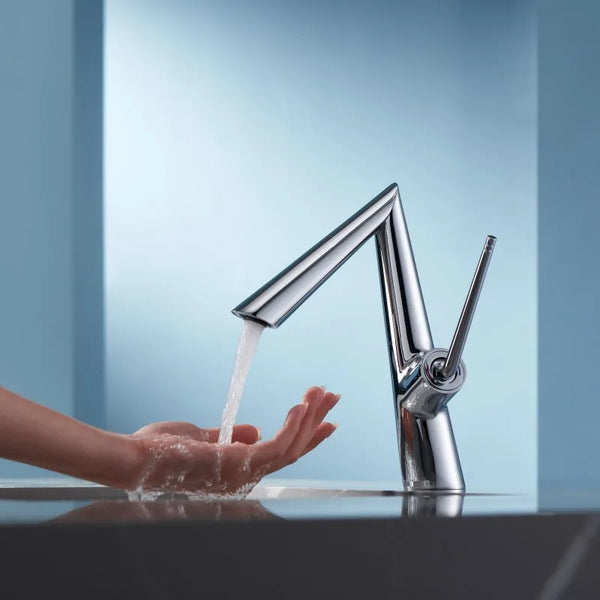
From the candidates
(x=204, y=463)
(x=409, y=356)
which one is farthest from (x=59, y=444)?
(x=409, y=356)

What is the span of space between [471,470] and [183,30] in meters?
1.65

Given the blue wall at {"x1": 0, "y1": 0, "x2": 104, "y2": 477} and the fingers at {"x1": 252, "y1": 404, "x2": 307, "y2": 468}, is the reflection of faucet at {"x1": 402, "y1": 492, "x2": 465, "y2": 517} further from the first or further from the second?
the blue wall at {"x1": 0, "y1": 0, "x2": 104, "y2": 477}

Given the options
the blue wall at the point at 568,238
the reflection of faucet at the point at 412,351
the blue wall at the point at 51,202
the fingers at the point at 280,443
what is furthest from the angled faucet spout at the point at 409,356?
the blue wall at the point at 51,202

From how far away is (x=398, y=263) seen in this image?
648 mm

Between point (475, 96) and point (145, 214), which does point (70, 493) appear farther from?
point (475, 96)

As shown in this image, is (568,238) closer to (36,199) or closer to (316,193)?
(316,193)

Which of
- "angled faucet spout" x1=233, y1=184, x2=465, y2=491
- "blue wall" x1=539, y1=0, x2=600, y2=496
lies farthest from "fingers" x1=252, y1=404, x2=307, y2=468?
"blue wall" x1=539, y1=0, x2=600, y2=496

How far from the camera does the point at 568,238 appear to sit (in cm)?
265

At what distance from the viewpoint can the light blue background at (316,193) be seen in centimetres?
275

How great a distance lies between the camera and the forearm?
1.38ft

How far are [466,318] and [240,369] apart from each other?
16cm

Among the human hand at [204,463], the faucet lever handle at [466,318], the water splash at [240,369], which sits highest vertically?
the faucet lever handle at [466,318]

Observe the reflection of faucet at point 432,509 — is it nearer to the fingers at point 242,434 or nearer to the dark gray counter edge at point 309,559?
the dark gray counter edge at point 309,559

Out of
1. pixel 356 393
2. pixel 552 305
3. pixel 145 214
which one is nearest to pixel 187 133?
pixel 145 214
